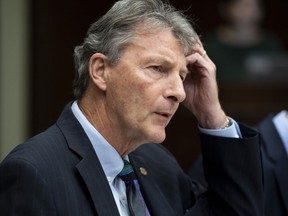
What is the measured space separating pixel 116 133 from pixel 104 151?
3.0 inches

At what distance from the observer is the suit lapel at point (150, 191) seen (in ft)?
9.50

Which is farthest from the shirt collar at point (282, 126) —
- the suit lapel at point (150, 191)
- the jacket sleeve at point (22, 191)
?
the jacket sleeve at point (22, 191)

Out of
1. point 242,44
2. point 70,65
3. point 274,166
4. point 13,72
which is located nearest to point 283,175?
point 274,166

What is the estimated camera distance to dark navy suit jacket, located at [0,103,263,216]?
2.45m

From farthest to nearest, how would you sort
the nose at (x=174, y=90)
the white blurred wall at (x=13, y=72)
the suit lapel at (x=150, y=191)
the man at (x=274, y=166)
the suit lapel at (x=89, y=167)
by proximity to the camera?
the white blurred wall at (x=13, y=72), the man at (x=274, y=166), the suit lapel at (x=150, y=191), the nose at (x=174, y=90), the suit lapel at (x=89, y=167)

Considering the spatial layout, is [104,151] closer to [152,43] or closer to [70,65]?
[152,43]

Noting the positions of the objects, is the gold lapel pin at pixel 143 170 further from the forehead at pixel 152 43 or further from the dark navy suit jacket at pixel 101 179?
the forehead at pixel 152 43

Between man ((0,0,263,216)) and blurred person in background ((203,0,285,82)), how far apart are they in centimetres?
338

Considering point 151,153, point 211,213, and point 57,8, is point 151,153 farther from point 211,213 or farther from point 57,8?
point 57,8

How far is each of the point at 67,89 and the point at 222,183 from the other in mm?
4062

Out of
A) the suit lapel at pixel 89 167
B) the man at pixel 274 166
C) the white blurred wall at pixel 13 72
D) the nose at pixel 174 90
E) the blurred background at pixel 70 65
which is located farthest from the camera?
the white blurred wall at pixel 13 72

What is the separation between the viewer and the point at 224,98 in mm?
6059

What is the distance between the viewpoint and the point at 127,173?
9.32ft

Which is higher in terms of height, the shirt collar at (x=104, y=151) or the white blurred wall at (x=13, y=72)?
the shirt collar at (x=104, y=151)
